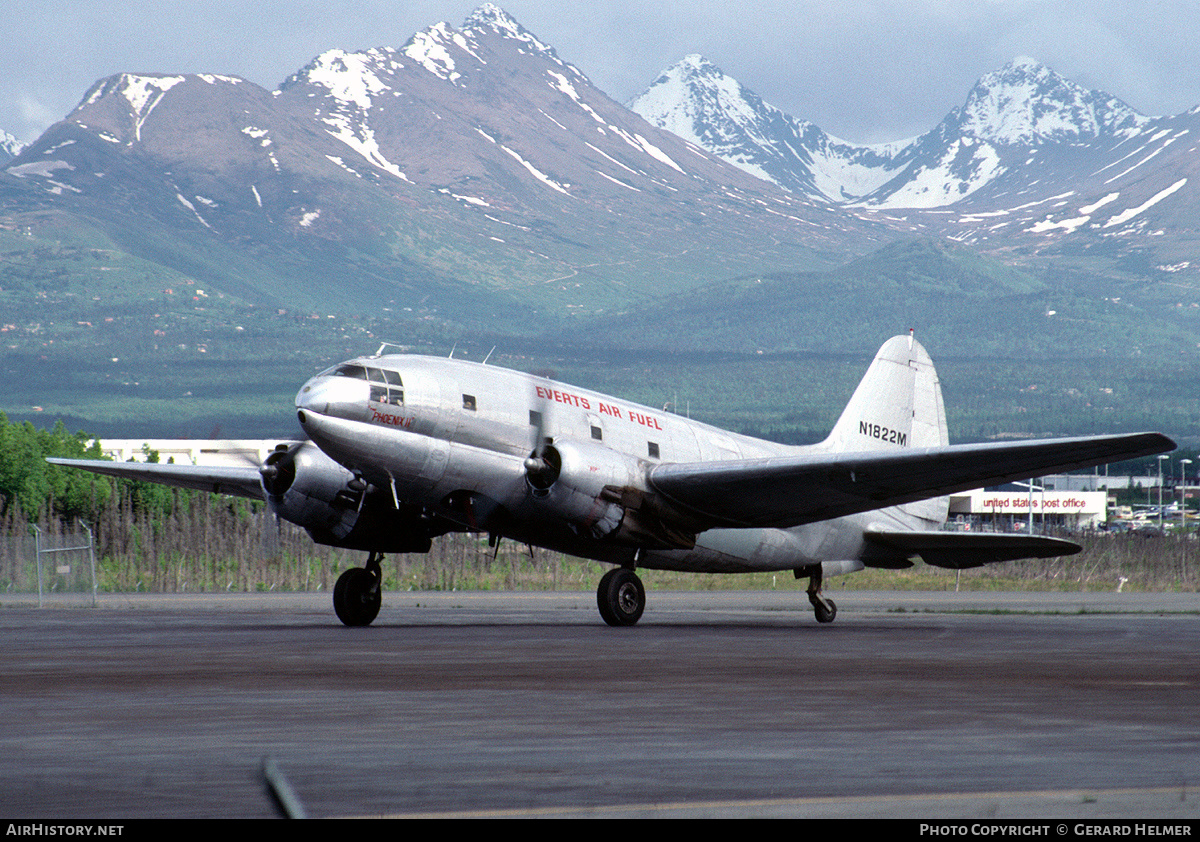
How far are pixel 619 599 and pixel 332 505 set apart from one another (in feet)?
18.9

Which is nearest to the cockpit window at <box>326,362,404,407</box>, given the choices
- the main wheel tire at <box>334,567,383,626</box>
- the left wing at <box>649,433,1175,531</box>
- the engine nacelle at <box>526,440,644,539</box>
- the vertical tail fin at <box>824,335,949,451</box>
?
the engine nacelle at <box>526,440,644,539</box>

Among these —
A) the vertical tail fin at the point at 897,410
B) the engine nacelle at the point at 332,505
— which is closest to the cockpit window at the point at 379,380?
the engine nacelle at the point at 332,505

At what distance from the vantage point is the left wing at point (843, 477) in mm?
25344

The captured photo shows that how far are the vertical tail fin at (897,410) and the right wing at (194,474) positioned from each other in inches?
506

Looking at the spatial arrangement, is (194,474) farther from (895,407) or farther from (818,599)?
(895,407)

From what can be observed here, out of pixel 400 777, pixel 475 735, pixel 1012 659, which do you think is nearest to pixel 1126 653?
pixel 1012 659

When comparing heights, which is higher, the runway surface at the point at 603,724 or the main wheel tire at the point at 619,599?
the main wheel tire at the point at 619,599

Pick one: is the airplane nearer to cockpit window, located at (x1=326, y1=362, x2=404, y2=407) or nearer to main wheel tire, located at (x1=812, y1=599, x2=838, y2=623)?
cockpit window, located at (x1=326, y1=362, x2=404, y2=407)

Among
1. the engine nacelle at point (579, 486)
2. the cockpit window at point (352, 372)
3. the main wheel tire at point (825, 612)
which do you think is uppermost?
the cockpit window at point (352, 372)

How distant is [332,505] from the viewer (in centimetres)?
2845

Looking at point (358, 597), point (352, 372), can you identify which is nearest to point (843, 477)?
point (352, 372)

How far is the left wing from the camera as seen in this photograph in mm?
25344

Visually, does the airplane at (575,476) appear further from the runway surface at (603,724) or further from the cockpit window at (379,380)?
the runway surface at (603,724)

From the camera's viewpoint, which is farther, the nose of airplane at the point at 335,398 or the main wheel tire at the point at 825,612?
the main wheel tire at the point at 825,612
